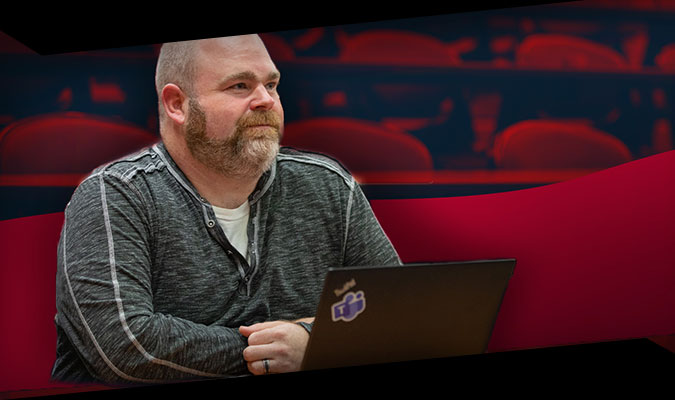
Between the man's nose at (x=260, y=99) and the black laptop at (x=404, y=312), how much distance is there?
797 millimetres

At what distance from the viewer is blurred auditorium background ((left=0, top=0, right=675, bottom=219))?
6.55 ft

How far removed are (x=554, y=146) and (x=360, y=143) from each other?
76 cm

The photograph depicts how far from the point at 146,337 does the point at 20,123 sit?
2.85ft

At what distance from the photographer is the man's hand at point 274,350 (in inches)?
62.2

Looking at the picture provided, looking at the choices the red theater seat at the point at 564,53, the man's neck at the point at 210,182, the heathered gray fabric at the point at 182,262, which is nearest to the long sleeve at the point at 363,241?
the heathered gray fabric at the point at 182,262

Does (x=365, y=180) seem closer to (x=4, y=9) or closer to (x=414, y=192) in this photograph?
(x=414, y=192)

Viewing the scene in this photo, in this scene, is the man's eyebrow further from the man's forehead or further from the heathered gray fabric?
the heathered gray fabric

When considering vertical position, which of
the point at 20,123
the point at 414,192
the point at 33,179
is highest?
the point at 20,123

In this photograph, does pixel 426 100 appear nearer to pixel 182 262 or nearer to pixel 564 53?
pixel 564 53

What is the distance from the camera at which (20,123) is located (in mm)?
1981

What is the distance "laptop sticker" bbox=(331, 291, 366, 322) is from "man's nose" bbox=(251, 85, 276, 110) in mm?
810

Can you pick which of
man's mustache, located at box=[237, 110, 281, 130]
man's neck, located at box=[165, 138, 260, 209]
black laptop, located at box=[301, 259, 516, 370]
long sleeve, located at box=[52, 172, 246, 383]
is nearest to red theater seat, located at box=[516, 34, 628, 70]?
man's mustache, located at box=[237, 110, 281, 130]

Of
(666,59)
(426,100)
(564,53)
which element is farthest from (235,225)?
(666,59)

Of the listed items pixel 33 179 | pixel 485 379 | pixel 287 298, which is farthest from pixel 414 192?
pixel 33 179
